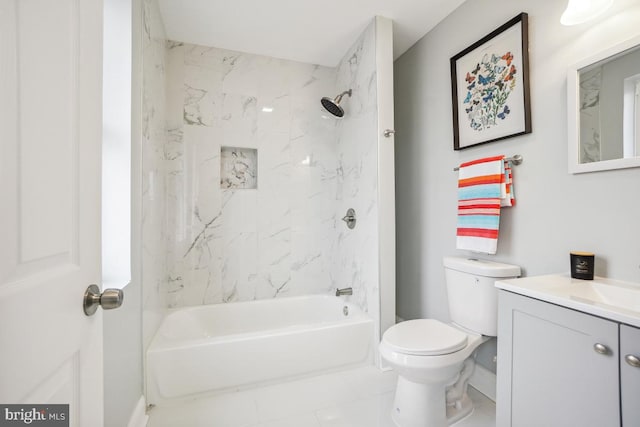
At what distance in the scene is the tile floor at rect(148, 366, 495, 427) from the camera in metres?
1.51

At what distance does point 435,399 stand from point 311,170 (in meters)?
1.97

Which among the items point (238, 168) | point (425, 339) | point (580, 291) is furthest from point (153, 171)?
point (580, 291)

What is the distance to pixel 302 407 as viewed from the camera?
162 centimetres

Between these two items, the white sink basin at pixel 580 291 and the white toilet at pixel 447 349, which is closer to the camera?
the white sink basin at pixel 580 291

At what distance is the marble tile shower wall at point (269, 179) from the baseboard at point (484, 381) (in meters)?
0.75

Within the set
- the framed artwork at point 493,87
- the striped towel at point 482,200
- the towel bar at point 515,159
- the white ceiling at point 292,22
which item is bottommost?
the striped towel at point 482,200

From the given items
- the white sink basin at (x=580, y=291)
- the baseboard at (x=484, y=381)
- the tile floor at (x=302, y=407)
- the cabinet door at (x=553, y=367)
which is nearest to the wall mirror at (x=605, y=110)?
the white sink basin at (x=580, y=291)

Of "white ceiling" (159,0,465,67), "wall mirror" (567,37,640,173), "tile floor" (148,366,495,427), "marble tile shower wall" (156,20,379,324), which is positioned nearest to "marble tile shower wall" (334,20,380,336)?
"marble tile shower wall" (156,20,379,324)

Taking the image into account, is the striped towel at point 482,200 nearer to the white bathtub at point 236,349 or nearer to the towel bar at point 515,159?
the towel bar at point 515,159

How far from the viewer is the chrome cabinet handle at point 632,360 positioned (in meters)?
0.76

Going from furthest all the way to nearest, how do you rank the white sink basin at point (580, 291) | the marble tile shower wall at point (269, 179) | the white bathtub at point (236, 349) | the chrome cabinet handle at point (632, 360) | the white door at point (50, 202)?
1. the marble tile shower wall at point (269, 179)
2. the white bathtub at point (236, 349)
3. the white sink basin at point (580, 291)
4. the chrome cabinet handle at point (632, 360)
5. the white door at point (50, 202)

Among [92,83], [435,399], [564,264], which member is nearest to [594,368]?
[564,264]

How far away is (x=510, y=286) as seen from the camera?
43.7 inches

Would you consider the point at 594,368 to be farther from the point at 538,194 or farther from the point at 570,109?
the point at 570,109
